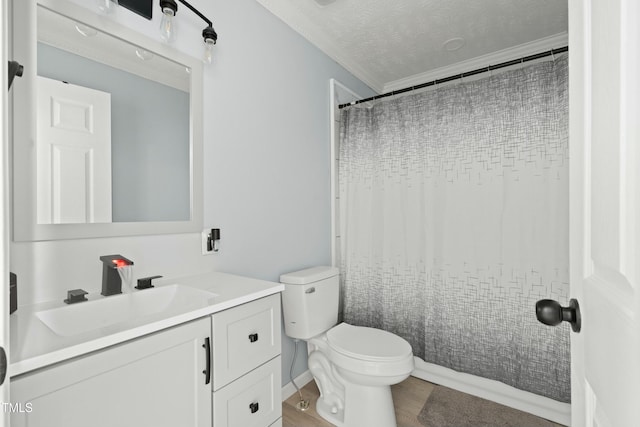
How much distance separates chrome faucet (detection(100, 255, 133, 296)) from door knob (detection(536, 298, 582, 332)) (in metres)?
1.21

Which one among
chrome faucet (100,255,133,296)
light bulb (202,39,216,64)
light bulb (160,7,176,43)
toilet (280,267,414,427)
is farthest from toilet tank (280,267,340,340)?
light bulb (160,7,176,43)

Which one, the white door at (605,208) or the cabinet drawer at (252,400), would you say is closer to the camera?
the white door at (605,208)

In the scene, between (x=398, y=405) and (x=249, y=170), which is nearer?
(x=249, y=170)

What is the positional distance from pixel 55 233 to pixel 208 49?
99cm

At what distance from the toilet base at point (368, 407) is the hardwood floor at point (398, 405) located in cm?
15

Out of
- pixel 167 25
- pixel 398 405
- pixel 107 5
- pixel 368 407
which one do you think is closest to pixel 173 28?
pixel 167 25

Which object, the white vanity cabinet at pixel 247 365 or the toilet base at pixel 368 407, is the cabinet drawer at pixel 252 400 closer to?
the white vanity cabinet at pixel 247 365

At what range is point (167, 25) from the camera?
1259 millimetres

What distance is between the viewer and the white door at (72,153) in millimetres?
1001

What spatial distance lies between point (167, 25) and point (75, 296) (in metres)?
1.10

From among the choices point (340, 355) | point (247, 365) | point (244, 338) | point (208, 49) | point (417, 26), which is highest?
point (417, 26)

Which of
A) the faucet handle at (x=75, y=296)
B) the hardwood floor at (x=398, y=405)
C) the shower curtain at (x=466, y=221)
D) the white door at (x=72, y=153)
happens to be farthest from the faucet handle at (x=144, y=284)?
the shower curtain at (x=466, y=221)

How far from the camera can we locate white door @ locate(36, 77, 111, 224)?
1.00m

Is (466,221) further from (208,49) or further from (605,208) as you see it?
(208,49)
